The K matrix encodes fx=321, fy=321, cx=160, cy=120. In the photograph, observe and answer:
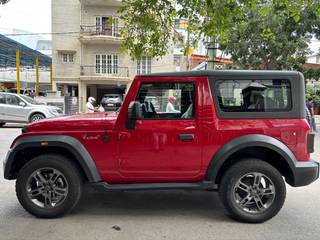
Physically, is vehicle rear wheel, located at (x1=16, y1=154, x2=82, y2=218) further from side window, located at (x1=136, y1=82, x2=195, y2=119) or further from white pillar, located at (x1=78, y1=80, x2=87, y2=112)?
white pillar, located at (x1=78, y1=80, x2=87, y2=112)

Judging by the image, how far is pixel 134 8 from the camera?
5418 mm

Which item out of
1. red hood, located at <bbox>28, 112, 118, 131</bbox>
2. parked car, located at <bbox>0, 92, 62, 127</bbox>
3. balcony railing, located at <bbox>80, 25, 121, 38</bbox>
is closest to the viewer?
red hood, located at <bbox>28, 112, 118, 131</bbox>

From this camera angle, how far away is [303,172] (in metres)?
4.21

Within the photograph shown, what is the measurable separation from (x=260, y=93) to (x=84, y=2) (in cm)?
2640

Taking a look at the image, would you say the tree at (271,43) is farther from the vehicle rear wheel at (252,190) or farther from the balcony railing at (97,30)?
the balcony railing at (97,30)

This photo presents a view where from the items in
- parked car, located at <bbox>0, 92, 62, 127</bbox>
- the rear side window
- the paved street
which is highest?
the rear side window

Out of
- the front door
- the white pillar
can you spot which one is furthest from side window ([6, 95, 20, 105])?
the white pillar

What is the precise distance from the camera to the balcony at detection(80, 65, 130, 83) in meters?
27.8

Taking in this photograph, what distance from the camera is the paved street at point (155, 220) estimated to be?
385 centimetres

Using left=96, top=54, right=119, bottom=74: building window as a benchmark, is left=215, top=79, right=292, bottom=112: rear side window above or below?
below

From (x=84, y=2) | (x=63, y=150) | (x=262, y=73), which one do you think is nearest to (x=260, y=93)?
(x=262, y=73)

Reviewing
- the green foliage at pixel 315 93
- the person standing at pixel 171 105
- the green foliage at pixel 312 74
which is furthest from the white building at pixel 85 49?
the person standing at pixel 171 105

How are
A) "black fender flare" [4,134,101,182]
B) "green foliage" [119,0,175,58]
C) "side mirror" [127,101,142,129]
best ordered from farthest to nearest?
"green foliage" [119,0,175,58], "black fender flare" [4,134,101,182], "side mirror" [127,101,142,129]

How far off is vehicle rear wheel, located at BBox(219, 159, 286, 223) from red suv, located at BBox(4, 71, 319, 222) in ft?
0.04
